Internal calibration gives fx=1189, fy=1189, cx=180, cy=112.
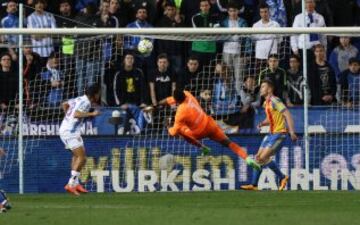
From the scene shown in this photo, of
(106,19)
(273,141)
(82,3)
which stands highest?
(82,3)

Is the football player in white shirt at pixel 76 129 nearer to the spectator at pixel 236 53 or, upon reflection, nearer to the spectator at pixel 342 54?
the spectator at pixel 236 53

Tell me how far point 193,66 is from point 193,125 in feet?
6.35

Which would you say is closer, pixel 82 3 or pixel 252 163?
pixel 252 163

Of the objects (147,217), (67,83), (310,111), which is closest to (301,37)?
(310,111)

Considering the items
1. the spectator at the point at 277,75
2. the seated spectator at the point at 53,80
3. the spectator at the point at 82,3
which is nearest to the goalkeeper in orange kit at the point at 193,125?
the spectator at the point at 277,75

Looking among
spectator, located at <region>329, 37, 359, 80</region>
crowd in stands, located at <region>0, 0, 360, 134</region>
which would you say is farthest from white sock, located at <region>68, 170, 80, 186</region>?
spectator, located at <region>329, 37, 359, 80</region>

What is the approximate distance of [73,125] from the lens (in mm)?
21812

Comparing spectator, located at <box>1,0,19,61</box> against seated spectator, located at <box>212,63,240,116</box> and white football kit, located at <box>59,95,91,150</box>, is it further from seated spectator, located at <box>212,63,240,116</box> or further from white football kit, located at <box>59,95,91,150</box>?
seated spectator, located at <box>212,63,240,116</box>

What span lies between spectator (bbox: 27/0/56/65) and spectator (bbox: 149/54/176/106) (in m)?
2.14

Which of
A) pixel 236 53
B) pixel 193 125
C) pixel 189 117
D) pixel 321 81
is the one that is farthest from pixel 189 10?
pixel 193 125

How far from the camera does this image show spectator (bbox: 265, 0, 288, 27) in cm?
2416

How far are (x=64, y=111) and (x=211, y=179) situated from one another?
306 cm

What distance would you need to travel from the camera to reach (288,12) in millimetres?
24250

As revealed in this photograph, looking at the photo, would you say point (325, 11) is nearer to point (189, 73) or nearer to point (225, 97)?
point (189, 73)
